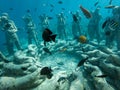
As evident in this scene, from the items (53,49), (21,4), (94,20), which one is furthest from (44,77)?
(21,4)

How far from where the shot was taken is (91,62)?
653 cm

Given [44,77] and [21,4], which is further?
[21,4]

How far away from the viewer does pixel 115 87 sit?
4.90 meters

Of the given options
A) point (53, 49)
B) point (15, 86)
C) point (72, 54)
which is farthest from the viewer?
point (53, 49)

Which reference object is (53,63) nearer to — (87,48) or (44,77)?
(87,48)

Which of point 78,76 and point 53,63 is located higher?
point 78,76

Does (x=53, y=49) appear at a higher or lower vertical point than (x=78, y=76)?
lower

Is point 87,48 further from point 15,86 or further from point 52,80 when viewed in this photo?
point 15,86

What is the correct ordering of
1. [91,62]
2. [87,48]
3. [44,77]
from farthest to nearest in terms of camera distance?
[87,48], [91,62], [44,77]

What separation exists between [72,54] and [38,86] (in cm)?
785

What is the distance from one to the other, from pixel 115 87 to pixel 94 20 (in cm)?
1215

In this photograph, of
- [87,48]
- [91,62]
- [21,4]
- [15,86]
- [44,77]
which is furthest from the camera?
[21,4]

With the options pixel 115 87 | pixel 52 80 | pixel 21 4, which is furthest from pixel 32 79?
pixel 21 4

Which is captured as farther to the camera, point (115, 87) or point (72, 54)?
point (72, 54)
